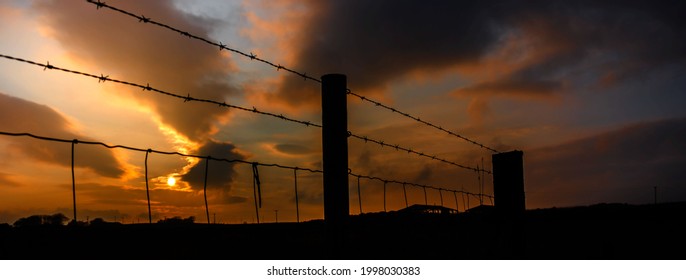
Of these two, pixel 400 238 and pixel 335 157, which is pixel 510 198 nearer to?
pixel 400 238

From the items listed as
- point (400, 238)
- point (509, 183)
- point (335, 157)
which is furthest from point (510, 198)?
point (335, 157)

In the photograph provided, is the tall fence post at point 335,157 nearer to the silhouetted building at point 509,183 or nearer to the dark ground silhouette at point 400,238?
the dark ground silhouette at point 400,238

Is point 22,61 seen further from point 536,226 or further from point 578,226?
point 578,226

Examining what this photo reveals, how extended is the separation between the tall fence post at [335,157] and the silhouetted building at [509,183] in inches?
78.7

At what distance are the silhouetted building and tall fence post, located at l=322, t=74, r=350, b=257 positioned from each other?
6.56ft

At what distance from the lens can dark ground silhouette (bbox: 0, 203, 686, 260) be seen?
145 inches

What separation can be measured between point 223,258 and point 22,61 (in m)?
1.83

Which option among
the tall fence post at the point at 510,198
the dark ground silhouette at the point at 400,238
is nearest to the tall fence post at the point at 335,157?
the dark ground silhouette at the point at 400,238

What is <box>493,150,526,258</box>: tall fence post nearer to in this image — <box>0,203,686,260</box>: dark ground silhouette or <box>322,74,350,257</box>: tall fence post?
<box>0,203,686,260</box>: dark ground silhouette

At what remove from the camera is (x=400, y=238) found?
577 centimetres

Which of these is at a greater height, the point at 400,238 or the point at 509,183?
the point at 509,183

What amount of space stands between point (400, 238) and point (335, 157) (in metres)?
1.17

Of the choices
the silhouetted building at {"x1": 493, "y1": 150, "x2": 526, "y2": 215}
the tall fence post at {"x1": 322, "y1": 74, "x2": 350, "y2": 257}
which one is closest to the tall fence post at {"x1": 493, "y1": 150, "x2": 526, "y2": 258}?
the silhouetted building at {"x1": 493, "y1": 150, "x2": 526, "y2": 215}

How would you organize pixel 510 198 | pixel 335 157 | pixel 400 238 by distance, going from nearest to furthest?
pixel 335 157, pixel 400 238, pixel 510 198
